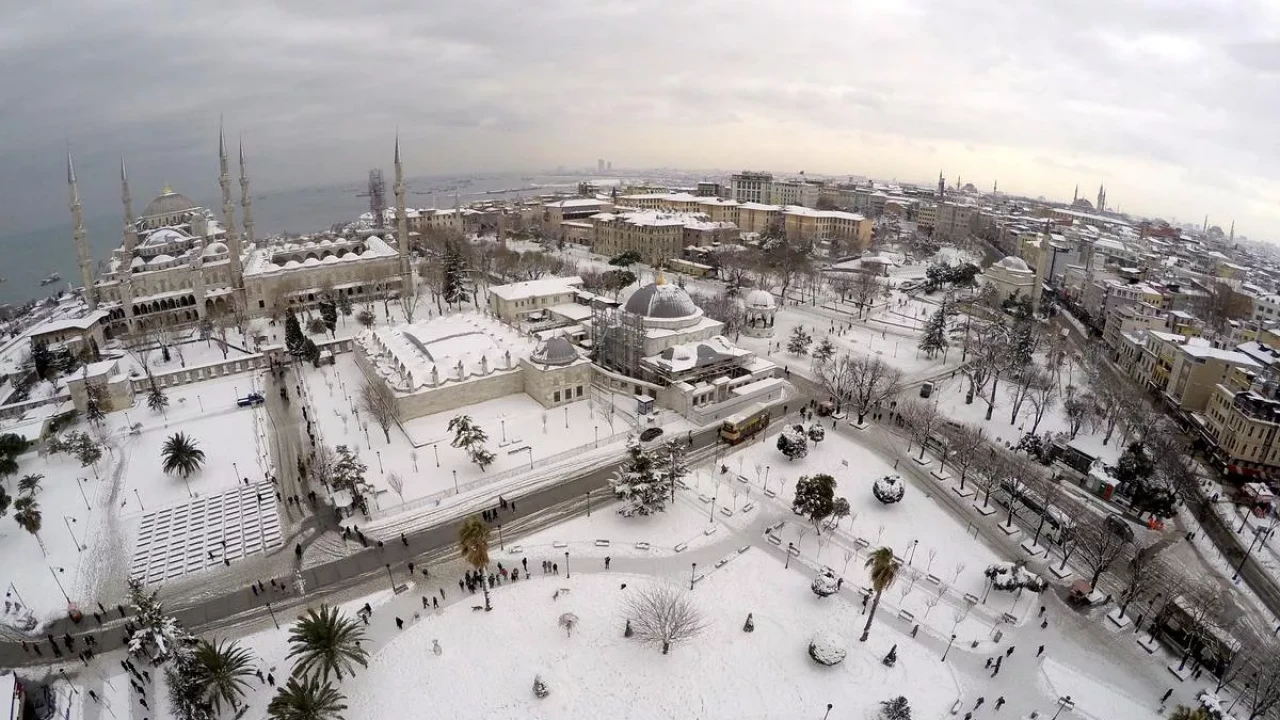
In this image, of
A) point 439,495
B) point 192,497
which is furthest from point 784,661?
point 192,497

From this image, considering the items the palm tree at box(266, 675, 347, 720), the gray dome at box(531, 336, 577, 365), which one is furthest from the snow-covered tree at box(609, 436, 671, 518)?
the palm tree at box(266, 675, 347, 720)

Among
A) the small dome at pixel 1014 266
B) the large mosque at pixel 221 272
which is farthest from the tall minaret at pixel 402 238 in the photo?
the small dome at pixel 1014 266

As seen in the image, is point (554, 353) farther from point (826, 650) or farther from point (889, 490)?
point (826, 650)

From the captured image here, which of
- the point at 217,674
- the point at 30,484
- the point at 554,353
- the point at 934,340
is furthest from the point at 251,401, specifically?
the point at 934,340

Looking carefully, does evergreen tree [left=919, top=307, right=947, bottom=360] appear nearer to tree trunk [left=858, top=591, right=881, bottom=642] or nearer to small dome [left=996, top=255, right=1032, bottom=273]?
small dome [left=996, top=255, right=1032, bottom=273]

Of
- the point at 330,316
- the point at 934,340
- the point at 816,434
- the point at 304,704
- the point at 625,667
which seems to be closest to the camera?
the point at 304,704

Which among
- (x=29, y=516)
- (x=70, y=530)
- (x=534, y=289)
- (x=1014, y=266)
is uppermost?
(x=1014, y=266)
